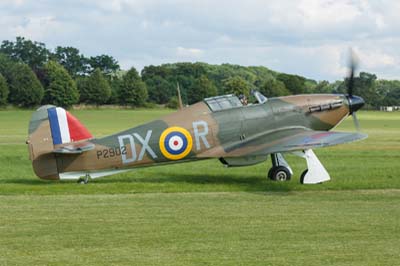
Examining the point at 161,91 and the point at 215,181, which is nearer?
the point at 215,181

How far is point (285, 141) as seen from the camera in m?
15.1

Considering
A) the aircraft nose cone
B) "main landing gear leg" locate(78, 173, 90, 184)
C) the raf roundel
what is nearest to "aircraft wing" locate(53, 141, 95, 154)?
"main landing gear leg" locate(78, 173, 90, 184)

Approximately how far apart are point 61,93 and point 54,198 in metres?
97.1

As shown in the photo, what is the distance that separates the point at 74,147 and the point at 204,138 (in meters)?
2.67

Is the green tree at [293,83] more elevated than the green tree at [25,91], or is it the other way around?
the green tree at [25,91]

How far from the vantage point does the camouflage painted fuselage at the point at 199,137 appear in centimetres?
1434

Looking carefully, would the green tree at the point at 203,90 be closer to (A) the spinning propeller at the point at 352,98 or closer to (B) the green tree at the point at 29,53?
(B) the green tree at the point at 29,53

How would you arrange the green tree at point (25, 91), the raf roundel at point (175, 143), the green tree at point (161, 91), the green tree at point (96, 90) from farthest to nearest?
the green tree at point (161, 91) → the green tree at point (96, 90) → the green tree at point (25, 91) → the raf roundel at point (175, 143)

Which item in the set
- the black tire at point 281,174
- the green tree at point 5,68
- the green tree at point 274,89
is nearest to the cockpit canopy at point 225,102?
the black tire at point 281,174

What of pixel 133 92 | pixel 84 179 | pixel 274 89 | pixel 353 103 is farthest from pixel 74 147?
pixel 133 92

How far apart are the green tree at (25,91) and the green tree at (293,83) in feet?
112

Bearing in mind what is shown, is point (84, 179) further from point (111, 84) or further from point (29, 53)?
point (29, 53)

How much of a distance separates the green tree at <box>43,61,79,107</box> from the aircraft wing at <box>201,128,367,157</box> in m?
90.2

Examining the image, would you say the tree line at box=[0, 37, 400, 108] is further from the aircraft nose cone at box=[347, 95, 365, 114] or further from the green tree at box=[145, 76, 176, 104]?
the aircraft nose cone at box=[347, 95, 365, 114]
